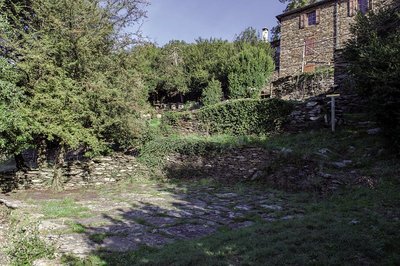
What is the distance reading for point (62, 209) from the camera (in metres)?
7.97

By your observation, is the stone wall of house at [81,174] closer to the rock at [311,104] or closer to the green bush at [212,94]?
the rock at [311,104]

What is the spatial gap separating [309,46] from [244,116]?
14.3m

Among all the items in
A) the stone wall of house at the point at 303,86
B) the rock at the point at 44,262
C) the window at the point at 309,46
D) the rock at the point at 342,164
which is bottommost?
the rock at the point at 44,262

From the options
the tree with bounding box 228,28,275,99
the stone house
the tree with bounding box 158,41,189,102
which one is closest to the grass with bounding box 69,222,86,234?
the tree with bounding box 228,28,275,99

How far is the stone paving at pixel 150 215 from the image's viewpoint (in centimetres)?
577

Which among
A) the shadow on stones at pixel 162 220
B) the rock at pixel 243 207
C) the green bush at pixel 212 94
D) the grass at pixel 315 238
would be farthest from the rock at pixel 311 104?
the green bush at pixel 212 94

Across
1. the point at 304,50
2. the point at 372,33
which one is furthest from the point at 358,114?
the point at 304,50

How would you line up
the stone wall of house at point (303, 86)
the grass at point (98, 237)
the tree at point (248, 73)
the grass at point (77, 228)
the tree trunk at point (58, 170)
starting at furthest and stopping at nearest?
1. the tree at point (248, 73)
2. the stone wall of house at point (303, 86)
3. the tree trunk at point (58, 170)
4. the grass at point (77, 228)
5. the grass at point (98, 237)

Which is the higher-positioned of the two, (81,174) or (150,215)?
(81,174)

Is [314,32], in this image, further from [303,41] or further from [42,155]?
[42,155]

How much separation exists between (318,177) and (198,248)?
520 centimetres

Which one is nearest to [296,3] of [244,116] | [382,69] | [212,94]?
[212,94]

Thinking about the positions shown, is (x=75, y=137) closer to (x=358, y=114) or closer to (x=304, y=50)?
(x=358, y=114)

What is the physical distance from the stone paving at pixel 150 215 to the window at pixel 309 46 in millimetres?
19259
